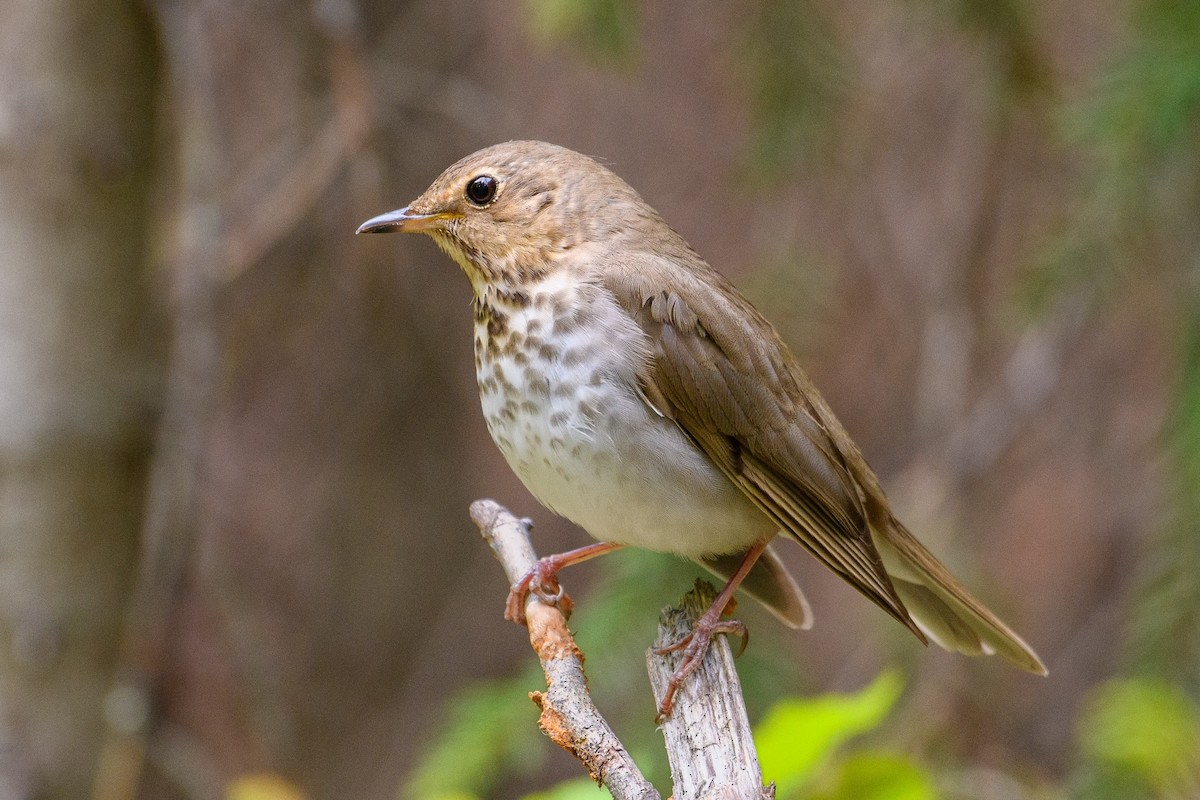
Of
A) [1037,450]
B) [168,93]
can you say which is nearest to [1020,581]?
[1037,450]

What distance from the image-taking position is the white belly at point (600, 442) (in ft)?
8.23

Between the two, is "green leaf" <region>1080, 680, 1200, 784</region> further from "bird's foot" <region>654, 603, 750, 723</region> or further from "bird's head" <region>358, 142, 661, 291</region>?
"bird's head" <region>358, 142, 661, 291</region>

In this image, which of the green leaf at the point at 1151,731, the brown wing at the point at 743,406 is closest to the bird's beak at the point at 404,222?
the brown wing at the point at 743,406

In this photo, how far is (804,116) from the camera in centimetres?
342

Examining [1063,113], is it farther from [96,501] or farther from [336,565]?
[336,565]

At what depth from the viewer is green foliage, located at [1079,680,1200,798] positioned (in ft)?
8.59

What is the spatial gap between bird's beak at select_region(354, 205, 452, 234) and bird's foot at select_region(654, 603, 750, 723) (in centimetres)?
105

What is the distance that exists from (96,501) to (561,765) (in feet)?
9.42

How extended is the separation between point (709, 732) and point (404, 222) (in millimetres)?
1340

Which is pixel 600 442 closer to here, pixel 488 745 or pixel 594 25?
pixel 488 745

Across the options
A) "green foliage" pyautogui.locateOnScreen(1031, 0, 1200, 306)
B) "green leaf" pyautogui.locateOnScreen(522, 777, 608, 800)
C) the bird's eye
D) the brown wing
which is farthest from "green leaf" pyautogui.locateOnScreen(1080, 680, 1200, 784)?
the bird's eye

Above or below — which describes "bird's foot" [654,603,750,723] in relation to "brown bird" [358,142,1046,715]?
below

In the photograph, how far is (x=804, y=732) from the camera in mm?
2049

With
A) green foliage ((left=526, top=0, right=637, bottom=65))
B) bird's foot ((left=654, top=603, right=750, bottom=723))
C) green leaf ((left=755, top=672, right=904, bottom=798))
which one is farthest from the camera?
green foliage ((left=526, top=0, right=637, bottom=65))
